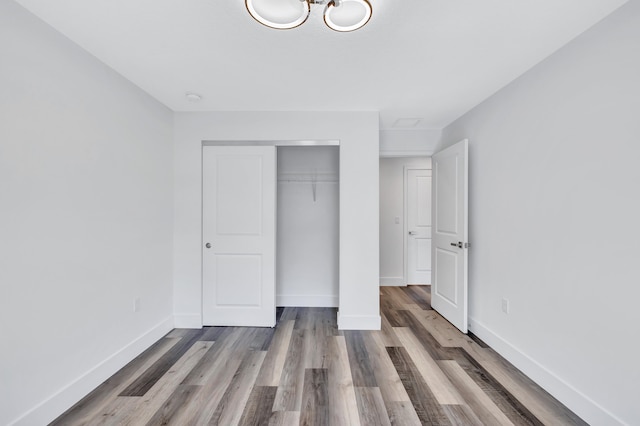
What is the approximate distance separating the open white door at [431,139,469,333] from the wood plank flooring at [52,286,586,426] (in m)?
0.36

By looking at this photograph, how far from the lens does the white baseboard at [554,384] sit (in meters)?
1.64

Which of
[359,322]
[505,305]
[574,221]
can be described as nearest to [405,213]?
[359,322]

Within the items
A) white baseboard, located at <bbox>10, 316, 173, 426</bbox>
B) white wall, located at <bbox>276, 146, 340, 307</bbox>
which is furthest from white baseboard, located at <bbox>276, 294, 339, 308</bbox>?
white baseboard, located at <bbox>10, 316, 173, 426</bbox>

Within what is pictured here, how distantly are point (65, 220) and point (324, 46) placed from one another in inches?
77.7

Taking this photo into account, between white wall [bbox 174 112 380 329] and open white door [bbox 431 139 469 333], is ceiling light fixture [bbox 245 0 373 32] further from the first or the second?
open white door [bbox 431 139 469 333]

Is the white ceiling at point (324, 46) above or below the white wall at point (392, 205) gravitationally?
above

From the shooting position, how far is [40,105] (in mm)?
1664

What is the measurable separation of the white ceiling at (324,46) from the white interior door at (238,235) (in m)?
0.67

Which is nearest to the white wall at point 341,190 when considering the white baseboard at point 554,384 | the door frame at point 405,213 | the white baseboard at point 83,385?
the white baseboard at point 83,385

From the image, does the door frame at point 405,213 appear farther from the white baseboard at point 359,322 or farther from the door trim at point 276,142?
the door trim at point 276,142

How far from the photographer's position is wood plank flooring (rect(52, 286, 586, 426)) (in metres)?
1.74

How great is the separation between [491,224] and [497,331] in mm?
955

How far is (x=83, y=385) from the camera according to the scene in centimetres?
194

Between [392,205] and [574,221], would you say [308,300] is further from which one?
[574,221]
